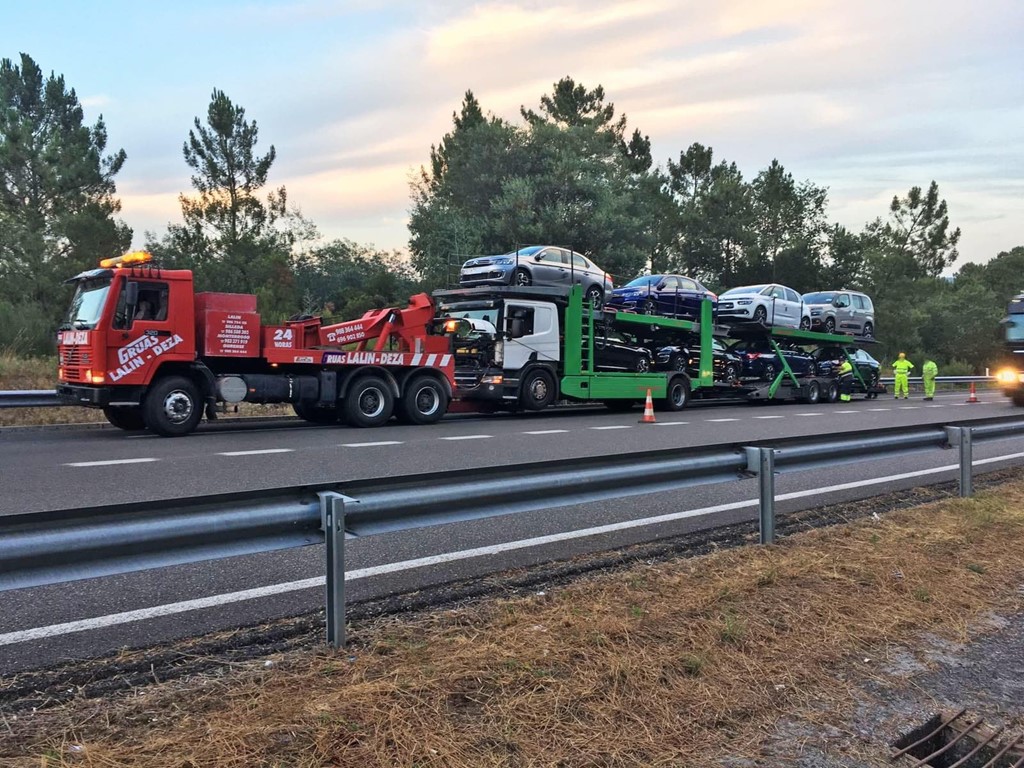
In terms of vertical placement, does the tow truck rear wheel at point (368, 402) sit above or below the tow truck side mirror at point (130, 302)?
below

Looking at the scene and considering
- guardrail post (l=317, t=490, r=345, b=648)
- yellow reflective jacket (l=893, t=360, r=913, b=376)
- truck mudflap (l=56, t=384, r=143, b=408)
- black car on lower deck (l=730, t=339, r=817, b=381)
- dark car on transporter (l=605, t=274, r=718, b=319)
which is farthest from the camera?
yellow reflective jacket (l=893, t=360, r=913, b=376)

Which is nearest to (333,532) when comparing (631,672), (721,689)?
(631,672)

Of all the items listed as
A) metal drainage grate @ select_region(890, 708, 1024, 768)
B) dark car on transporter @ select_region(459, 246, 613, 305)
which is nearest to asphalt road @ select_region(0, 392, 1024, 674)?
metal drainage grate @ select_region(890, 708, 1024, 768)

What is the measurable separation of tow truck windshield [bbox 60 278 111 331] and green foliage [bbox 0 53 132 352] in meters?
16.5

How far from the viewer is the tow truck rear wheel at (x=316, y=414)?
1565 centimetres

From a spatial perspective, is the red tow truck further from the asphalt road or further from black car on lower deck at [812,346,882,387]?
black car on lower deck at [812,346,882,387]

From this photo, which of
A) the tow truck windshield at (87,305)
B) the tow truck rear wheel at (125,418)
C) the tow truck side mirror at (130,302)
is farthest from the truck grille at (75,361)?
the tow truck rear wheel at (125,418)

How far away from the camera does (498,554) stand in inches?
219

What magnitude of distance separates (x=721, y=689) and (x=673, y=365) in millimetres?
18608

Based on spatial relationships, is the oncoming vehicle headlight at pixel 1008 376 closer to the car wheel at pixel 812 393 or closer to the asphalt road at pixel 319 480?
the car wheel at pixel 812 393

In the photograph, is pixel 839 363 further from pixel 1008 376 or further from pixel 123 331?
pixel 123 331

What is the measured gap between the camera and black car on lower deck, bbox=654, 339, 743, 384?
21406 millimetres

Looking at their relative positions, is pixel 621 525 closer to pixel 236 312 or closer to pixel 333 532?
pixel 333 532

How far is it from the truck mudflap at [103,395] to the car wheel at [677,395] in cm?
1258
